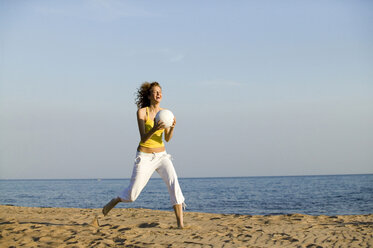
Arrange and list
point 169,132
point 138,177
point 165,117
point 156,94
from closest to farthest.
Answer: point 165,117 < point 138,177 < point 156,94 < point 169,132

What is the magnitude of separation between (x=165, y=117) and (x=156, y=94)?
22.4 inches

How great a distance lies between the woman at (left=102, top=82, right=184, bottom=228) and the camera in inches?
210

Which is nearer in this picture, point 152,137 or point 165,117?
point 165,117

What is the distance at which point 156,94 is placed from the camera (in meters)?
5.56

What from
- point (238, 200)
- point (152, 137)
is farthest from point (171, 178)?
point (238, 200)

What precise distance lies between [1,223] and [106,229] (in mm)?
2087

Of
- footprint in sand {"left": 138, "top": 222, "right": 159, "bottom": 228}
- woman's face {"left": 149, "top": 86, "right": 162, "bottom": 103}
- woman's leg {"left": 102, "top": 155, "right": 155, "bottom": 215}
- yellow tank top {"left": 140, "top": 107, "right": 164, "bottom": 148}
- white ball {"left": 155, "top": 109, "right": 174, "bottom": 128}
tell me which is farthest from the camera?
footprint in sand {"left": 138, "top": 222, "right": 159, "bottom": 228}

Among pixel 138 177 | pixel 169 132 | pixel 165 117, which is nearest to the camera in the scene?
pixel 165 117

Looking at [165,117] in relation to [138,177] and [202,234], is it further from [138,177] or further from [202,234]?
[202,234]

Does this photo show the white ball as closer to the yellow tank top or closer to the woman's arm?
the woman's arm

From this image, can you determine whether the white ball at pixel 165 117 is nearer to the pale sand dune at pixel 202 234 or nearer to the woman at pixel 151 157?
the woman at pixel 151 157

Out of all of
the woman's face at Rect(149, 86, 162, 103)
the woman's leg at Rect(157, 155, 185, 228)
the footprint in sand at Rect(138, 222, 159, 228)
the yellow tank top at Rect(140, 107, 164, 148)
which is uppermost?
the woman's face at Rect(149, 86, 162, 103)

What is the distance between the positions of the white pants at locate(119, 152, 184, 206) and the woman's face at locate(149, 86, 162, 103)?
2.83 feet

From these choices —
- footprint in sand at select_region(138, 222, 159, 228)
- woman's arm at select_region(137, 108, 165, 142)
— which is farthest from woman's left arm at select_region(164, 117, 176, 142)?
footprint in sand at select_region(138, 222, 159, 228)
